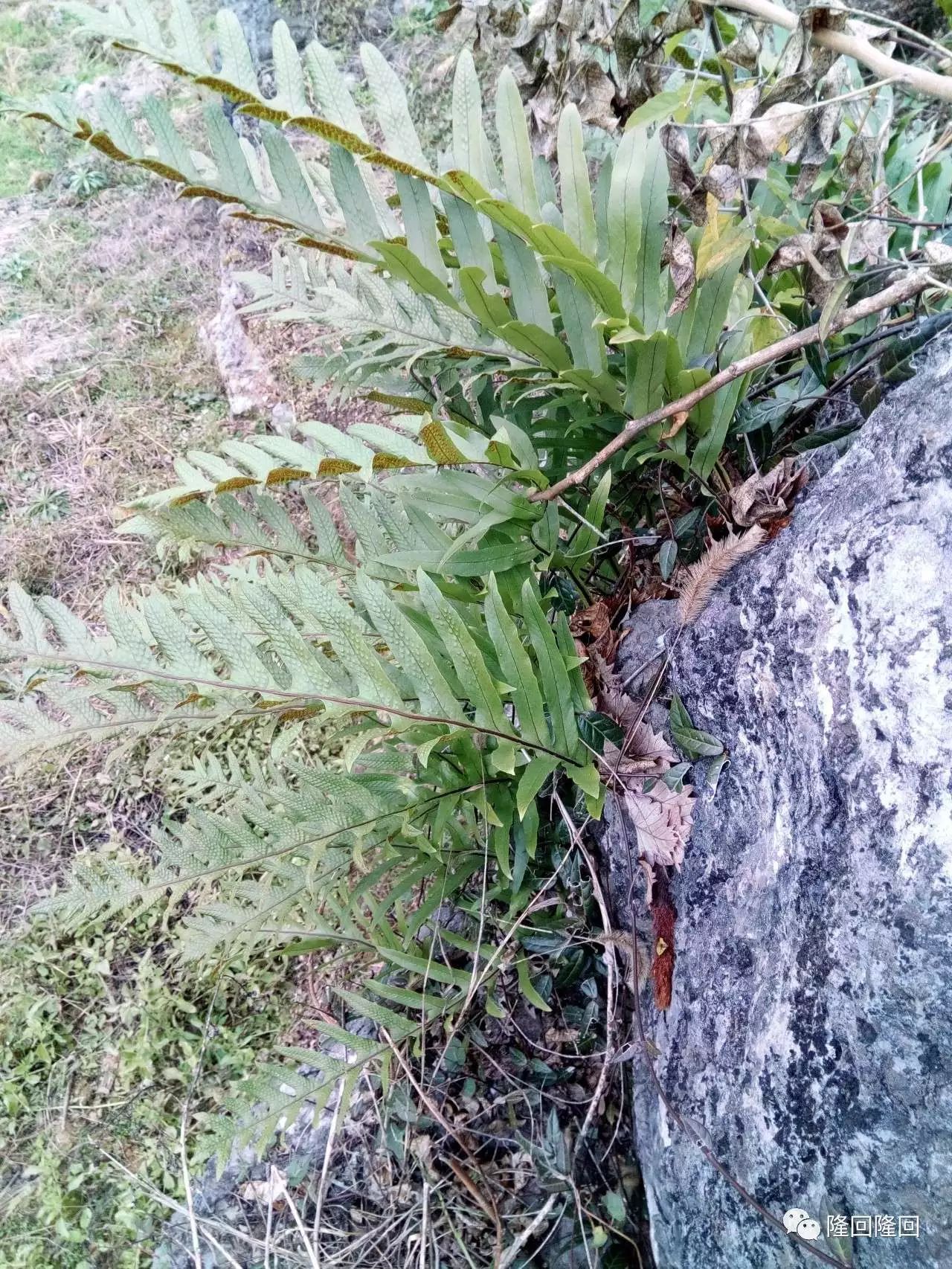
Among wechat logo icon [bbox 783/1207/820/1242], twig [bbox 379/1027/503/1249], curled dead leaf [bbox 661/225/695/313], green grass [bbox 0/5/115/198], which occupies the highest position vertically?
green grass [bbox 0/5/115/198]

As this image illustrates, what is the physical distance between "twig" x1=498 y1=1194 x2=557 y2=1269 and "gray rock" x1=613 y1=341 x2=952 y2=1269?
0.54ft

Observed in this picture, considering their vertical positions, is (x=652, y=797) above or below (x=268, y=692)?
below

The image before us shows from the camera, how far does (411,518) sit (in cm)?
125

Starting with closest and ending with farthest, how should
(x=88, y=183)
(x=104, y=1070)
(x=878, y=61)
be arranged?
(x=878, y=61) → (x=104, y=1070) → (x=88, y=183)

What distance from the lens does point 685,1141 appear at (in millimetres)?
1048

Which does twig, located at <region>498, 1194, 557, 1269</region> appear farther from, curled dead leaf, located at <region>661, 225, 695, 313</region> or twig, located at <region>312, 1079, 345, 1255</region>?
curled dead leaf, located at <region>661, 225, 695, 313</region>

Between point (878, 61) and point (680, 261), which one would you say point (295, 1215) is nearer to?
point (680, 261)

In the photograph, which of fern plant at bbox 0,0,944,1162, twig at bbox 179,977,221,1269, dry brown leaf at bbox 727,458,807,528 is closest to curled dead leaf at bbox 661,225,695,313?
fern plant at bbox 0,0,944,1162

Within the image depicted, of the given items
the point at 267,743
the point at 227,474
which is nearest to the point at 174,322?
the point at 267,743

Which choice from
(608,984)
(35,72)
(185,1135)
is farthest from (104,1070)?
(35,72)

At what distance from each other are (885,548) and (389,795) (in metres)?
0.72

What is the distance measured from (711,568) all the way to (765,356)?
0.27 metres

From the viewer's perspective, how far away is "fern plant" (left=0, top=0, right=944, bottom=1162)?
917 mm

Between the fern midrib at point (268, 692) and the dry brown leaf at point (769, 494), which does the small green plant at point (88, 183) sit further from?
the dry brown leaf at point (769, 494)
